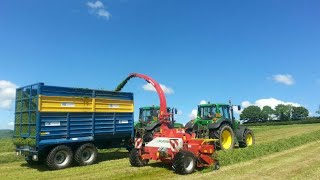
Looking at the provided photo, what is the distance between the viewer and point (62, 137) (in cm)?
1323

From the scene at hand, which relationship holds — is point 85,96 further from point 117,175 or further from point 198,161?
point 198,161

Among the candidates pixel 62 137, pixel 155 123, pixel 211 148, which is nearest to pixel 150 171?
pixel 211 148

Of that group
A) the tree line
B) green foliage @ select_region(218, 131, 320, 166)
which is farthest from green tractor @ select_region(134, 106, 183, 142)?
the tree line

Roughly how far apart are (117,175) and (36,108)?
4.24 meters

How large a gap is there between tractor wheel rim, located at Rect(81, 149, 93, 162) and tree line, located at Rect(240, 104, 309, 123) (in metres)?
105

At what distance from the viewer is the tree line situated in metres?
117

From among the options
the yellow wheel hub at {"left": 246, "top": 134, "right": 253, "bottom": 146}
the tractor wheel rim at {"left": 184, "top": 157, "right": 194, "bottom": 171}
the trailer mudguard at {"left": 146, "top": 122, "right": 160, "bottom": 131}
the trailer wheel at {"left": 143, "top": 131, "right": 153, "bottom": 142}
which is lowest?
the tractor wheel rim at {"left": 184, "top": 157, "right": 194, "bottom": 171}

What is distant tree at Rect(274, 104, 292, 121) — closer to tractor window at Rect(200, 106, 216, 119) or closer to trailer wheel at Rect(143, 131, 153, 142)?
tractor window at Rect(200, 106, 216, 119)

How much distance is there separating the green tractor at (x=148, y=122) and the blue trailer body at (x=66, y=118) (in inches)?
65.5

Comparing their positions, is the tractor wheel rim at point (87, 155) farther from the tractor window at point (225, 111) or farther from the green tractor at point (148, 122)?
the tractor window at point (225, 111)

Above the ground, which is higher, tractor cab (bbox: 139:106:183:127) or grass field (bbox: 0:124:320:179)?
tractor cab (bbox: 139:106:183:127)

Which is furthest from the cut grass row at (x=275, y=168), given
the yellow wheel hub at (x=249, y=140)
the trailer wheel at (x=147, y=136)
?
the trailer wheel at (x=147, y=136)

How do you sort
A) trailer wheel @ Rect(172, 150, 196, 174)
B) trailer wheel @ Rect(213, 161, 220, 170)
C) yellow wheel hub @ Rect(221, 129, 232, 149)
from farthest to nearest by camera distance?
1. yellow wheel hub @ Rect(221, 129, 232, 149)
2. trailer wheel @ Rect(213, 161, 220, 170)
3. trailer wheel @ Rect(172, 150, 196, 174)

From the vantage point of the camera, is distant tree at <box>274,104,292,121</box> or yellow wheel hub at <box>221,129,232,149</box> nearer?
yellow wheel hub at <box>221,129,232,149</box>
